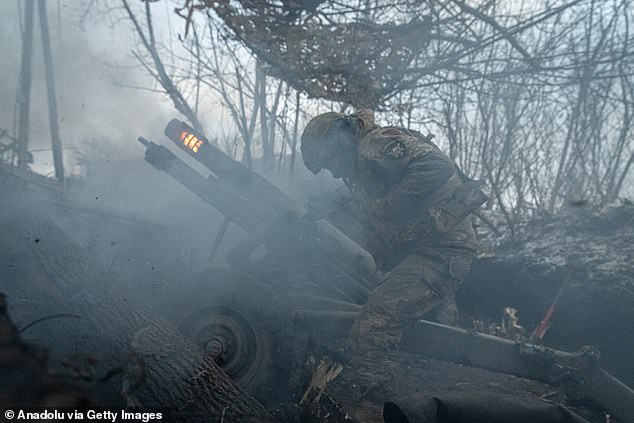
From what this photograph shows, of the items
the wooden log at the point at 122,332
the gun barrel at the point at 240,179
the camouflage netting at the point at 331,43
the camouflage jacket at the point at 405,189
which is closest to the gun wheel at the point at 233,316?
the wooden log at the point at 122,332

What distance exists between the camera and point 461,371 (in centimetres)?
491

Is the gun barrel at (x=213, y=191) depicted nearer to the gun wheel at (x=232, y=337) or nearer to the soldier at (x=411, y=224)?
the gun wheel at (x=232, y=337)

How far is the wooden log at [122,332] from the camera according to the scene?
7.73 feet

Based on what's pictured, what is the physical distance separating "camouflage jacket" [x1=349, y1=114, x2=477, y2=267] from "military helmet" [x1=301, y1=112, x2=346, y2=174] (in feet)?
0.99

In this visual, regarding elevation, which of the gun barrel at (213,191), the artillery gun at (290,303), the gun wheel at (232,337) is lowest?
the gun wheel at (232,337)

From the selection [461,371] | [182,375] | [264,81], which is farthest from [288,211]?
[264,81]

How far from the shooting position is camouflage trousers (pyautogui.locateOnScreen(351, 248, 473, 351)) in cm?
331

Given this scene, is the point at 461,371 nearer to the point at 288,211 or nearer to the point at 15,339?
the point at 288,211

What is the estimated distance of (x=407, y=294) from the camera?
336 centimetres

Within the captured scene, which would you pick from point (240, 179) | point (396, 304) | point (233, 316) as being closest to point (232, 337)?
point (233, 316)

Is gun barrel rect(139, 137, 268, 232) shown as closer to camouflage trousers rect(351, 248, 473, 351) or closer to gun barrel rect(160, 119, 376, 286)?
gun barrel rect(160, 119, 376, 286)

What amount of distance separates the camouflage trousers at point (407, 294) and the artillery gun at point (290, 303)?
24 cm

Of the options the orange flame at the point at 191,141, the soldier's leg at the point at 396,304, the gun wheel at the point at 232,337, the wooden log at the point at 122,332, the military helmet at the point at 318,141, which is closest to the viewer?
the wooden log at the point at 122,332

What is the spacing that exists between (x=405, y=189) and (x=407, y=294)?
78cm
